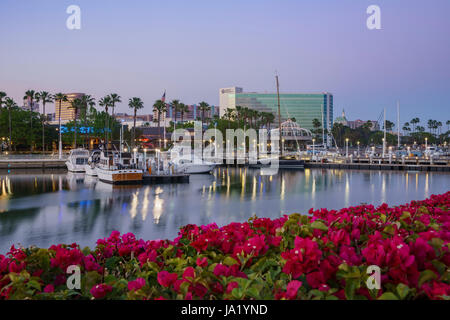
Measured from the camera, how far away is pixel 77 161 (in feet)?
205

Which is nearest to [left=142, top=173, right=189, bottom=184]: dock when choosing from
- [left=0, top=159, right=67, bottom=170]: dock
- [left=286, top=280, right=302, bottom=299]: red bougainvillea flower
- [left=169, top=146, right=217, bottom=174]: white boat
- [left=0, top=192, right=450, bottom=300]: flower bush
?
[left=169, top=146, right=217, bottom=174]: white boat

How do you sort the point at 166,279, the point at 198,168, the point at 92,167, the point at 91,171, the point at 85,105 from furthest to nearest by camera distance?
the point at 85,105, the point at 198,168, the point at 92,167, the point at 91,171, the point at 166,279

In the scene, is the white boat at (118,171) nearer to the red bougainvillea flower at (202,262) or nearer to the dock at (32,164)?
the dock at (32,164)

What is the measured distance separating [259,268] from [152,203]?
2593 centimetres

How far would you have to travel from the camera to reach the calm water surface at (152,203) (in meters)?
20.2

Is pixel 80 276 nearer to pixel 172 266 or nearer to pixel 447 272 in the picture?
pixel 172 266

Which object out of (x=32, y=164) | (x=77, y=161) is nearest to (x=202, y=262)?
(x=77, y=161)

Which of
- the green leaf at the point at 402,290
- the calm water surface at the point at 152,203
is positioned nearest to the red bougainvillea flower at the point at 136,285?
the green leaf at the point at 402,290

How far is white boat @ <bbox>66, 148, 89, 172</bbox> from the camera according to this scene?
60.9 meters

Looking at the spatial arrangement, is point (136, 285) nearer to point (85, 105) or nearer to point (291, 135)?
point (85, 105)
